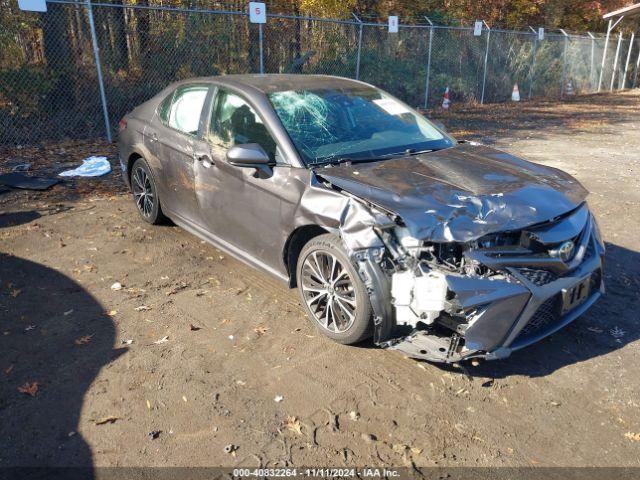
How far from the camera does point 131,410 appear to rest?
3033mm

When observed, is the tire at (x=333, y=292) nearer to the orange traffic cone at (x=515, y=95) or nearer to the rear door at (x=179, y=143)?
the rear door at (x=179, y=143)

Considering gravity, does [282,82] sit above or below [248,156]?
above

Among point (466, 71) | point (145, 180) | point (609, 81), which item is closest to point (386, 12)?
point (466, 71)

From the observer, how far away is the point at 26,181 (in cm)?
742

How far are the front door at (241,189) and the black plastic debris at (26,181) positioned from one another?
3.80 meters

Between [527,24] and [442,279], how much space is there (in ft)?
82.1

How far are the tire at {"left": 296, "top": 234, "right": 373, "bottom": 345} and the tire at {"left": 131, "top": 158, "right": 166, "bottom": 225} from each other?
242 cm

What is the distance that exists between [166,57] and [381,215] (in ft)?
33.5

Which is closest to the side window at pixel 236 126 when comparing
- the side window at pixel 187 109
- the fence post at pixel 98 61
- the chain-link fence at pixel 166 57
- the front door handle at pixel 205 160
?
the front door handle at pixel 205 160

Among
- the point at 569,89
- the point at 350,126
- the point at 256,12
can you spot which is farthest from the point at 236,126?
the point at 569,89

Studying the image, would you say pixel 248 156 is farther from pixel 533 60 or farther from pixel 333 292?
pixel 533 60

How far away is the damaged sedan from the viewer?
9.96 ft

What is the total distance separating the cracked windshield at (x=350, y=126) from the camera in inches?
157

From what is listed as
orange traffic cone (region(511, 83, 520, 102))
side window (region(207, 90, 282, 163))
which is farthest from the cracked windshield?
orange traffic cone (region(511, 83, 520, 102))
